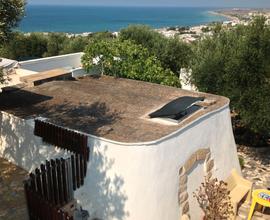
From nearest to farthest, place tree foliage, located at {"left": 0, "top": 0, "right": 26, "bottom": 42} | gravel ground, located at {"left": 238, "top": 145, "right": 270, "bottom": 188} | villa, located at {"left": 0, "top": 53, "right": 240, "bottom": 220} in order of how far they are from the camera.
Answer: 1. tree foliage, located at {"left": 0, "top": 0, "right": 26, "bottom": 42}
2. villa, located at {"left": 0, "top": 53, "right": 240, "bottom": 220}
3. gravel ground, located at {"left": 238, "top": 145, "right": 270, "bottom": 188}

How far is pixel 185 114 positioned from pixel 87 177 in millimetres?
4868

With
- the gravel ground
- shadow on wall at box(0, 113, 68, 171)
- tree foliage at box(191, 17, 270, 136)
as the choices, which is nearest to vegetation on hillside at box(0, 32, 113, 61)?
tree foliage at box(191, 17, 270, 136)

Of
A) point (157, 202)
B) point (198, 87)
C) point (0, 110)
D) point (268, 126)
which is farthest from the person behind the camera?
point (198, 87)

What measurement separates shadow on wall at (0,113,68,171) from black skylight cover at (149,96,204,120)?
4235 mm

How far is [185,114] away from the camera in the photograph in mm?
14008

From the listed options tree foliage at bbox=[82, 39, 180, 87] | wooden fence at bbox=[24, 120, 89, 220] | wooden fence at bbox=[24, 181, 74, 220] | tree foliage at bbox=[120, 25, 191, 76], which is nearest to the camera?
wooden fence at bbox=[24, 181, 74, 220]

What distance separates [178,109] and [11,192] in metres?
7.36

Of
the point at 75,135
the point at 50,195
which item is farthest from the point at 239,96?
the point at 50,195

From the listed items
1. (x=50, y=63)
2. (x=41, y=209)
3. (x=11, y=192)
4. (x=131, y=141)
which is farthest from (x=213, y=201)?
(x=50, y=63)

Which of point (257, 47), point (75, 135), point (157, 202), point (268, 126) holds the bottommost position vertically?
point (157, 202)

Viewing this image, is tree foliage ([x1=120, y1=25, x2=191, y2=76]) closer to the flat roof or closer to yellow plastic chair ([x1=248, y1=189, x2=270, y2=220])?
the flat roof

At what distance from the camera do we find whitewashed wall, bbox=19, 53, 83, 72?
26.9m

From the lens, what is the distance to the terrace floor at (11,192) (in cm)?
1130

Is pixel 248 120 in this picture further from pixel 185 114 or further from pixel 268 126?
pixel 185 114
